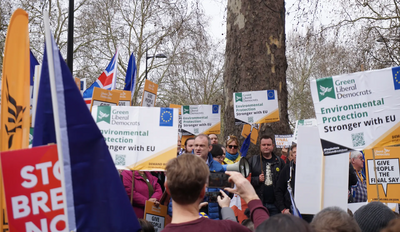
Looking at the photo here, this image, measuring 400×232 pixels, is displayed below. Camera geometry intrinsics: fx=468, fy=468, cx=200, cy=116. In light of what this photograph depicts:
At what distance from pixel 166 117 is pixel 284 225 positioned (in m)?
3.83

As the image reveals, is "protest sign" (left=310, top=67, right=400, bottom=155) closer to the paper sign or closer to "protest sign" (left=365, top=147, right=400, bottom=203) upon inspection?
"protest sign" (left=365, top=147, right=400, bottom=203)

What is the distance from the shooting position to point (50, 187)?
8.23ft

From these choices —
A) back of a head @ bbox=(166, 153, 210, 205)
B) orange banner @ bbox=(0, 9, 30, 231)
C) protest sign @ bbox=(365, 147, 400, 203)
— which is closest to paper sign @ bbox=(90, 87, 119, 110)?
orange banner @ bbox=(0, 9, 30, 231)

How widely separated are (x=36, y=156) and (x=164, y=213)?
2.79m

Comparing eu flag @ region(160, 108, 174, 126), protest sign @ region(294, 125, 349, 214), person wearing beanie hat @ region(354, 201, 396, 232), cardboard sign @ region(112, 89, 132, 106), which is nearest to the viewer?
person wearing beanie hat @ region(354, 201, 396, 232)

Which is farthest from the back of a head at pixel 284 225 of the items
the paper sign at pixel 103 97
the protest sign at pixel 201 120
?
the protest sign at pixel 201 120

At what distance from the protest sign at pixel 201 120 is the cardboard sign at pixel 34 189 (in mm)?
7904

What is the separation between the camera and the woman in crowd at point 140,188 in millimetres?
5445

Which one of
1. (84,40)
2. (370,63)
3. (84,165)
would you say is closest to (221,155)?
(84,165)

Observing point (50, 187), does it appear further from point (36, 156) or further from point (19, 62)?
point (19, 62)

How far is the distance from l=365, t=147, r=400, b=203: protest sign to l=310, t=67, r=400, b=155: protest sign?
43.0 inches

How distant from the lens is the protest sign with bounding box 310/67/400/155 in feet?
15.0

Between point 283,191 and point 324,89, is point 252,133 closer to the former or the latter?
point 283,191

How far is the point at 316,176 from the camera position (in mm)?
4762
